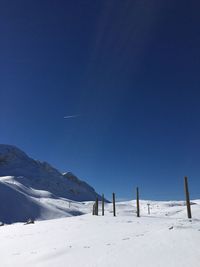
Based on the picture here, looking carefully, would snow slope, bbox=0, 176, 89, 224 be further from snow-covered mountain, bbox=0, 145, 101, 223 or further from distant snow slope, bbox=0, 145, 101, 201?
distant snow slope, bbox=0, 145, 101, 201

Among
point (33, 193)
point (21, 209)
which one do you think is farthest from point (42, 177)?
point (21, 209)

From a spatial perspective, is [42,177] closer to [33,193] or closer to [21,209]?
[33,193]

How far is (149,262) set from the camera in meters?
4.46

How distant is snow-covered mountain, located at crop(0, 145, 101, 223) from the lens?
→ 6469 centimetres

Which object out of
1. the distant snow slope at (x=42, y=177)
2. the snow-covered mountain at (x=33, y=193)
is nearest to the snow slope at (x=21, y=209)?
the snow-covered mountain at (x=33, y=193)

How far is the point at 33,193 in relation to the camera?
309 ft

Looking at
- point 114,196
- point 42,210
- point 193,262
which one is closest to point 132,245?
point 193,262

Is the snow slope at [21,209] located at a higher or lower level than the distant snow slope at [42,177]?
lower

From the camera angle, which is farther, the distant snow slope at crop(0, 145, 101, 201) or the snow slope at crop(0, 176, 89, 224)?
the distant snow slope at crop(0, 145, 101, 201)

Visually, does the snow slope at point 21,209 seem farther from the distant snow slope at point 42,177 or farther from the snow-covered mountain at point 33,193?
the distant snow slope at point 42,177

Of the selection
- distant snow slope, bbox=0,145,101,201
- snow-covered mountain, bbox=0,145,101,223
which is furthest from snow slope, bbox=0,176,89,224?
distant snow slope, bbox=0,145,101,201

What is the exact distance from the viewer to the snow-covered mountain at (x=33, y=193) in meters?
64.7

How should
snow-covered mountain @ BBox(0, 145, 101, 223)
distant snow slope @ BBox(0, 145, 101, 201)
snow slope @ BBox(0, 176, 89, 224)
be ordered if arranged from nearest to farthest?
1. snow slope @ BBox(0, 176, 89, 224)
2. snow-covered mountain @ BBox(0, 145, 101, 223)
3. distant snow slope @ BBox(0, 145, 101, 201)

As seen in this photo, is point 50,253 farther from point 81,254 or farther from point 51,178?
point 51,178
